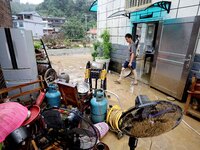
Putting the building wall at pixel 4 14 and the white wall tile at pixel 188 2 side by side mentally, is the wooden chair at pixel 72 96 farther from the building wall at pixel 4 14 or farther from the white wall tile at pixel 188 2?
the building wall at pixel 4 14

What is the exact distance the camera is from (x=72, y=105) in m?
2.27

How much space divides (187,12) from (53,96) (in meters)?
3.27

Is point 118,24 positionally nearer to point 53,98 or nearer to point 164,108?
point 53,98

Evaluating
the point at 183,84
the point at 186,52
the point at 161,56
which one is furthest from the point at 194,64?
the point at 161,56

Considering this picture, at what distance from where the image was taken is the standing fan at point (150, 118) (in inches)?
29.0

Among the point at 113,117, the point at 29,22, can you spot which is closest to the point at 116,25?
the point at 113,117

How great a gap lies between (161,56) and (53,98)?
2.84 m

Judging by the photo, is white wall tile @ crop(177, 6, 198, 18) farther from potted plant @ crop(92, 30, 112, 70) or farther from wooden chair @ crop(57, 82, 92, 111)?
potted plant @ crop(92, 30, 112, 70)

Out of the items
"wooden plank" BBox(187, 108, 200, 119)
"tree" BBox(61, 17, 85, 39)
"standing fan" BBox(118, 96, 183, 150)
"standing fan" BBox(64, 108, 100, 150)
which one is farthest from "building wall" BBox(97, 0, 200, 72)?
"tree" BBox(61, 17, 85, 39)

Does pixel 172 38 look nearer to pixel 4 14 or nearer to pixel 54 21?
pixel 4 14

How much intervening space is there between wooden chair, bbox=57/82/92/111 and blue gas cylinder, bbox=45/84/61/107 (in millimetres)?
151

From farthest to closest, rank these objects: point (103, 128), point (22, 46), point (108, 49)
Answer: point (108, 49) < point (22, 46) < point (103, 128)

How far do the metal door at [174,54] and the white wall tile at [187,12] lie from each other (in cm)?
11

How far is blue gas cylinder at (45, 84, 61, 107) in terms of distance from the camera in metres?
2.32
